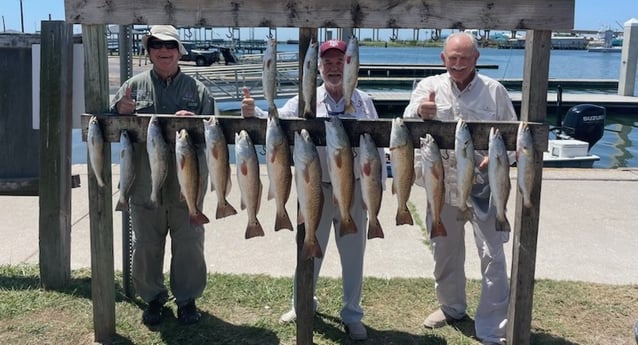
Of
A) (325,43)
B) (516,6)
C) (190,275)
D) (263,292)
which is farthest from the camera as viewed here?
(263,292)

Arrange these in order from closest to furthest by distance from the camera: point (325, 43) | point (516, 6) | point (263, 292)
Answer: point (516, 6) → point (325, 43) → point (263, 292)

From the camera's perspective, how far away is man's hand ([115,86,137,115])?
11.3ft

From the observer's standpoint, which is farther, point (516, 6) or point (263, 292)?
point (263, 292)

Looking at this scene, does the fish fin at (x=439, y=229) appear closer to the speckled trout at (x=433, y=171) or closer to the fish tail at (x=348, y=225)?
the speckled trout at (x=433, y=171)

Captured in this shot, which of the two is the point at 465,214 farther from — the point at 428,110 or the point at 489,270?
the point at 489,270

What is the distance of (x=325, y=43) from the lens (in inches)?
147

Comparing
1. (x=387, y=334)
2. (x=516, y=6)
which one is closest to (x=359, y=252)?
(x=387, y=334)

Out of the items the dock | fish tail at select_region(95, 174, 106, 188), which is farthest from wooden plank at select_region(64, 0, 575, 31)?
the dock

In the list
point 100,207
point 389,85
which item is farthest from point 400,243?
point 389,85

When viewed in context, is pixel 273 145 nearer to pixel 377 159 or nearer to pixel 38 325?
pixel 377 159

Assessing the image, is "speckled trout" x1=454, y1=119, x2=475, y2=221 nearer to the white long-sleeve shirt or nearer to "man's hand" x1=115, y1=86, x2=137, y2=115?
the white long-sleeve shirt

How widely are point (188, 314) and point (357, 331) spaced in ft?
3.75

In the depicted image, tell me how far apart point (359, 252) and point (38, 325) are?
2170 millimetres

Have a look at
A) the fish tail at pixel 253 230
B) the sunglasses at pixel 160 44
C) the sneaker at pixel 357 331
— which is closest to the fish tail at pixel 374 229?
the fish tail at pixel 253 230
